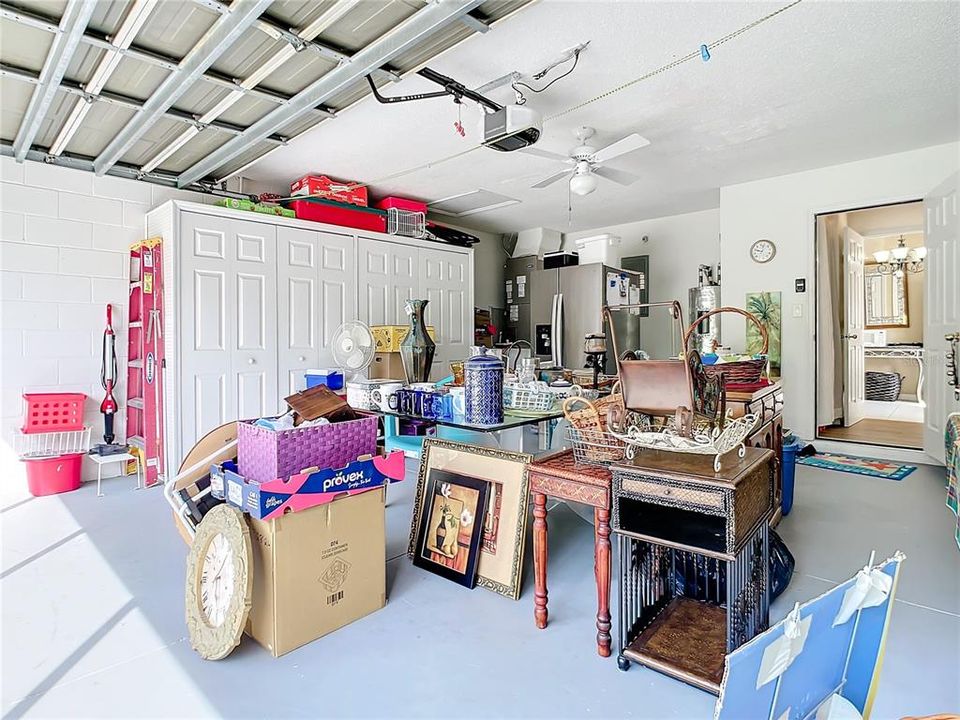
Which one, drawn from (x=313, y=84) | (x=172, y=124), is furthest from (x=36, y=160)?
(x=313, y=84)

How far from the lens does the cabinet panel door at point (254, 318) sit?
428 cm

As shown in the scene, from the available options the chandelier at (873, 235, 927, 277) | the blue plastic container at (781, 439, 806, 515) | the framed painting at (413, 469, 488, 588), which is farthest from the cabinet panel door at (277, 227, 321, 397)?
the chandelier at (873, 235, 927, 277)

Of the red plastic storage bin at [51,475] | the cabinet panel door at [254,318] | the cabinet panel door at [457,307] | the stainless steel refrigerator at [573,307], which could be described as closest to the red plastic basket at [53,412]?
the red plastic storage bin at [51,475]

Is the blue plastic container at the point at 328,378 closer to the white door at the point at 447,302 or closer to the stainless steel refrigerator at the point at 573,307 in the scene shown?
the white door at the point at 447,302

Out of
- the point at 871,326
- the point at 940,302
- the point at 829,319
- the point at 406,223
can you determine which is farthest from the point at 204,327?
the point at 871,326

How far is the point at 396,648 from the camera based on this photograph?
1.84 meters

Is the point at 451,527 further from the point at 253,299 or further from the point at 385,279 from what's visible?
the point at 385,279

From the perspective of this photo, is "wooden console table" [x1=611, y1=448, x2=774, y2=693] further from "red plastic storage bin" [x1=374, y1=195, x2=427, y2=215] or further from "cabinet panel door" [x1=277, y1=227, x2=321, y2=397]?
"red plastic storage bin" [x1=374, y1=195, x2=427, y2=215]

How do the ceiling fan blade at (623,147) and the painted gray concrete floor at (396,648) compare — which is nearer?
the painted gray concrete floor at (396,648)

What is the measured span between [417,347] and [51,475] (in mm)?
3039

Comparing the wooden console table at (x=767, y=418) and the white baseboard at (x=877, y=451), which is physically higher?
the wooden console table at (x=767, y=418)

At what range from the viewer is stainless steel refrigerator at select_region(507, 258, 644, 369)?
6105 millimetres

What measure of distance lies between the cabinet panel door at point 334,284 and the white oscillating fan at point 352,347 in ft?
4.33

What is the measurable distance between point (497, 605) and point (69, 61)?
3.28 meters
